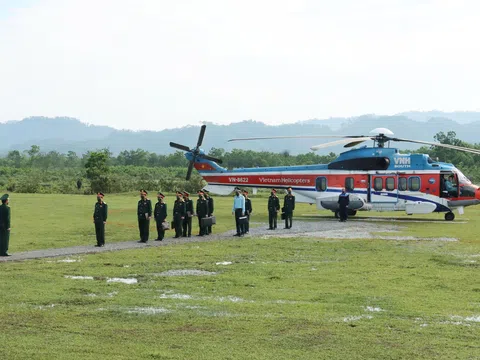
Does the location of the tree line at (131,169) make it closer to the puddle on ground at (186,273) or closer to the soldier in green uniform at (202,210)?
the soldier in green uniform at (202,210)

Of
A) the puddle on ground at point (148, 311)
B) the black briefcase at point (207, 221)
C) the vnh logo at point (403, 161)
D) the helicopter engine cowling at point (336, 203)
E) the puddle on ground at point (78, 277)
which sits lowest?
the puddle on ground at point (148, 311)

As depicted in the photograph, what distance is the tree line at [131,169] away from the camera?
64.1m

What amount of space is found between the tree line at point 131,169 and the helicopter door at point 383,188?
8677 mm

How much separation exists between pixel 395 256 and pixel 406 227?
979 cm

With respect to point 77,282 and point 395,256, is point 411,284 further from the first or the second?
point 77,282

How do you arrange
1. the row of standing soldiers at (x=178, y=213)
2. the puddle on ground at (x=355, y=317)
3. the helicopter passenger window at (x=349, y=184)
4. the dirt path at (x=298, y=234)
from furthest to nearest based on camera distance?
the helicopter passenger window at (x=349, y=184)
the row of standing soldiers at (x=178, y=213)
the dirt path at (x=298, y=234)
the puddle on ground at (x=355, y=317)

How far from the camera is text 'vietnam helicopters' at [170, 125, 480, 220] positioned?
99.6 ft

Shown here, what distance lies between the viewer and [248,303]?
478 inches

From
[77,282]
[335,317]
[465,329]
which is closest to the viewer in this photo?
[465,329]

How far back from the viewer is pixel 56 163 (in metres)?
163

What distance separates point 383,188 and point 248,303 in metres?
19.8

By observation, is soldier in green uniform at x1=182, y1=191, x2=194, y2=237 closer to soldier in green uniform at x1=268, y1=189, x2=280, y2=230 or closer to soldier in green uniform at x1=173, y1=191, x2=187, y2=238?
soldier in green uniform at x1=173, y1=191, x2=187, y2=238

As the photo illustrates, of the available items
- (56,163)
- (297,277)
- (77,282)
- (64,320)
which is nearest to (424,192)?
(297,277)

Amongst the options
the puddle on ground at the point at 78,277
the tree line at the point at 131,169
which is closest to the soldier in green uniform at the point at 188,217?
the puddle on ground at the point at 78,277
